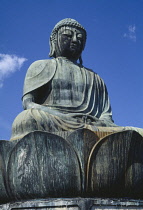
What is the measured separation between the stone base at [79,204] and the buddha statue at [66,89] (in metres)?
1.09

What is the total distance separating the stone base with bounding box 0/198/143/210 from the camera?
423 cm

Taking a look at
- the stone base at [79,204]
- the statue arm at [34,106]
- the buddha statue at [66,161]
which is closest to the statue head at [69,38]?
the statue arm at [34,106]

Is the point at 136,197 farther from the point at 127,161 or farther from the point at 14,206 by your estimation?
the point at 14,206

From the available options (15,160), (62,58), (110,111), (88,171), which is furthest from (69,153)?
(62,58)

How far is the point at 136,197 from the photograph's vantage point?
4684 millimetres

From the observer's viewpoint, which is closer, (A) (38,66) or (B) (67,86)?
(B) (67,86)

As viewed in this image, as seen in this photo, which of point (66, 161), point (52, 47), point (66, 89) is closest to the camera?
point (66, 161)

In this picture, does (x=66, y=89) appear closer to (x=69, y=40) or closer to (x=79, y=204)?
(x=69, y=40)

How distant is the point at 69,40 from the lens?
22.0 feet

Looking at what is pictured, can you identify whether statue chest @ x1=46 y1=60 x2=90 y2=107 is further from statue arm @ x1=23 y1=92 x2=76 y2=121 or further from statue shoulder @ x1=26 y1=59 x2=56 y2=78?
statue arm @ x1=23 y1=92 x2=76 y2=121

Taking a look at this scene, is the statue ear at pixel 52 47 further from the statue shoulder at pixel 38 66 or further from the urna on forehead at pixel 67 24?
the statue shoulder at pixel 38 66

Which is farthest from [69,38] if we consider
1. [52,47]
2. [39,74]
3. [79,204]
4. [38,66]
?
[79,204]

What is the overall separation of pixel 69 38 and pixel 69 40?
35 mm

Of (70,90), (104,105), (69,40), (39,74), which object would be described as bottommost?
(104,105)
